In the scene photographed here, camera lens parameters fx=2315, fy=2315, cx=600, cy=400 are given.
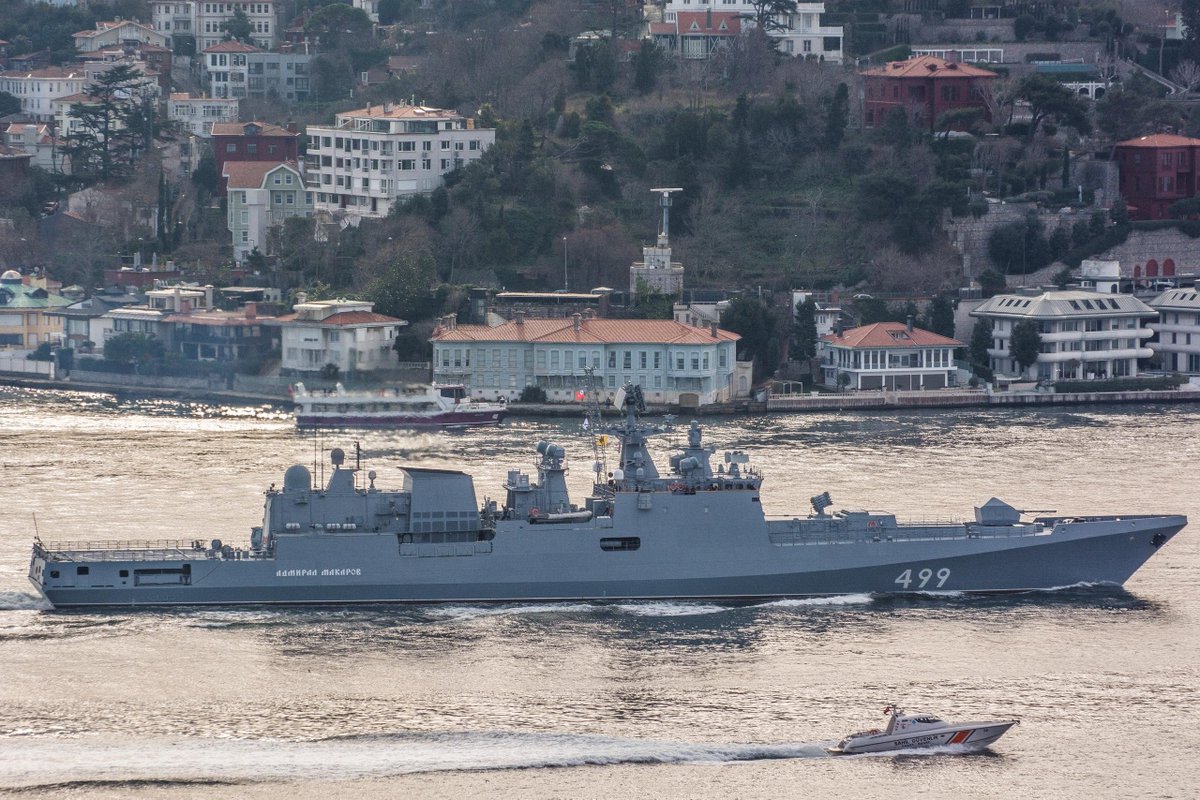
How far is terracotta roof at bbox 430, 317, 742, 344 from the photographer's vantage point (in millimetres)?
55312

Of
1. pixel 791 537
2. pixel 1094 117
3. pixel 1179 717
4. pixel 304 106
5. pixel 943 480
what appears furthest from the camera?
pixel 304 106

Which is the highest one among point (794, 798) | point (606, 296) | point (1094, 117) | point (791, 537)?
point (1094, 117)

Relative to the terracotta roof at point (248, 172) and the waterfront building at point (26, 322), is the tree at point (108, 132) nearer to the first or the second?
the terracotta roof at point (248, 172)

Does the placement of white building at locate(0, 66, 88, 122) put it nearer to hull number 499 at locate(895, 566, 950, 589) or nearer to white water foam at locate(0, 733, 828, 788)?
hull number 499 at locate(895, 566, 950, 589)

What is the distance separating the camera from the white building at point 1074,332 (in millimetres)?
58219

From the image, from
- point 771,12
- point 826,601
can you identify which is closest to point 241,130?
point 771,12

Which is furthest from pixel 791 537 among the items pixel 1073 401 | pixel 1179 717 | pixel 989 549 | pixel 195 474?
pixel 1073 401

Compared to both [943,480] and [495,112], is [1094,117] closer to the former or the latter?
[495,112]

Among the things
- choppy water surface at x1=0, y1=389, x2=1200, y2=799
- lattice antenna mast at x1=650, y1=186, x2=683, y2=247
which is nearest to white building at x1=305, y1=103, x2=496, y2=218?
lattice antenna mast at x1=650, y1=186, x2=683, y2=247

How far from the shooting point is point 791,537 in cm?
3547

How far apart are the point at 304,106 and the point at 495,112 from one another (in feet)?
37.1

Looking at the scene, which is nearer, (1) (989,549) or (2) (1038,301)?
(1) (989,549)

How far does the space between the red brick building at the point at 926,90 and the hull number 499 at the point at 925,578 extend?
34.3 metres

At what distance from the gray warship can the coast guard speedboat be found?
646 cm
